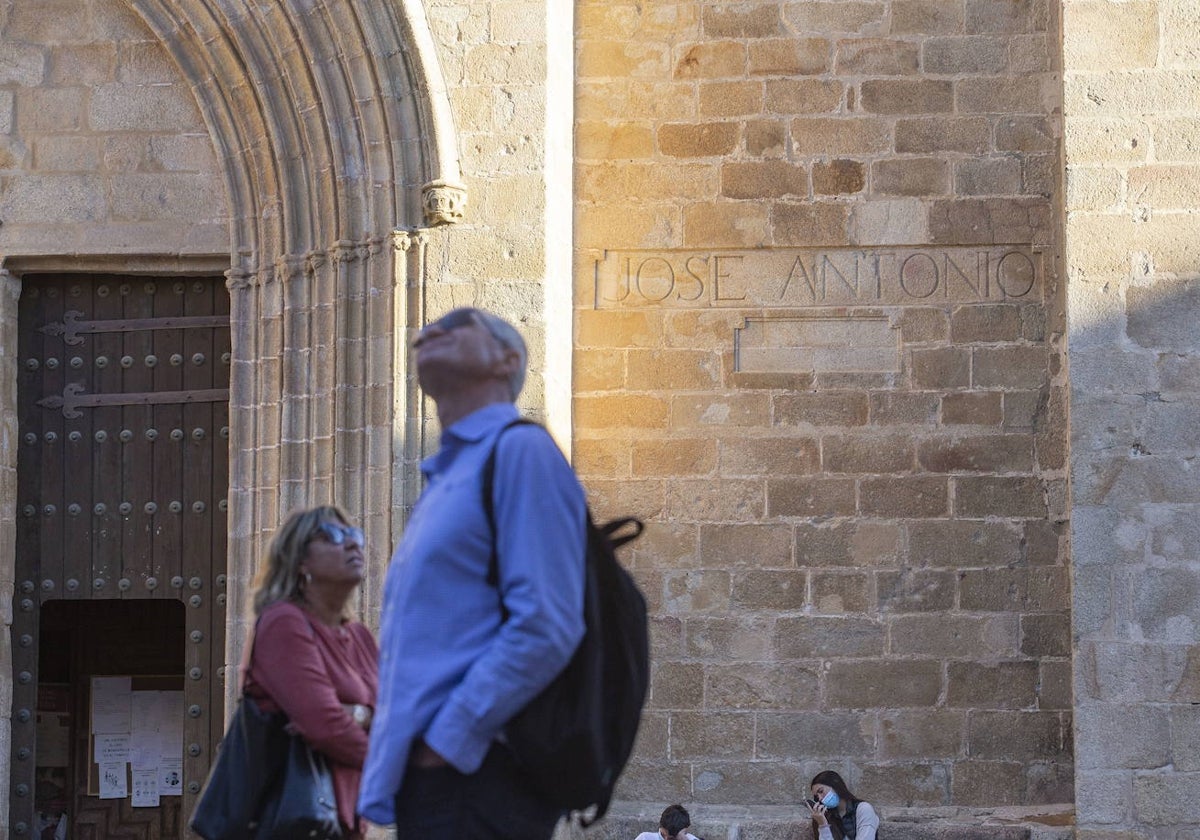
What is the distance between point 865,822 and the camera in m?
7.79

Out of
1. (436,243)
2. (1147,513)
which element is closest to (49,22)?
(436,243)

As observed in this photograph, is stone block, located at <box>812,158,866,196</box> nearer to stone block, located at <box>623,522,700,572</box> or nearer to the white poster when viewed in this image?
stone block, located at <box>623,522,700,572</box>

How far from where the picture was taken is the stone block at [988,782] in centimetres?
818

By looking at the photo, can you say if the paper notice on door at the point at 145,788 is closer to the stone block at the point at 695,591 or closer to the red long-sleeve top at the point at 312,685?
the stone block at the point at 695,591

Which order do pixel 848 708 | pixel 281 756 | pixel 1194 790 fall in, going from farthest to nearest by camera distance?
pixel 848 708 < pixel 1194 790 < pixel 281 756

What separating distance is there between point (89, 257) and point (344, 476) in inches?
69.1

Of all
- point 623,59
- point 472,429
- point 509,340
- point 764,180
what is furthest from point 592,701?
point 623,59

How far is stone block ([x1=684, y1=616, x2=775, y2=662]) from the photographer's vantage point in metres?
8.30

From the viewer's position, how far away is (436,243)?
7.71m

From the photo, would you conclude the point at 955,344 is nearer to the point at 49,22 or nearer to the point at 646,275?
the point at 646,275

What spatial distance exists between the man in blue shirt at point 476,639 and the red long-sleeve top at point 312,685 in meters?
0.91

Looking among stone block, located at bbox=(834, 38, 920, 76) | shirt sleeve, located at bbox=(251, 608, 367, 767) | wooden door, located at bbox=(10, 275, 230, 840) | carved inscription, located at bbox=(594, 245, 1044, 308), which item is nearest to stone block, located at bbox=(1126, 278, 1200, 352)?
carved inscription, located at bbox=(594, 245, 1044, 308)

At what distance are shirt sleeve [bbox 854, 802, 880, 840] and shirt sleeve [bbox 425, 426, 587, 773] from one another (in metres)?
4.90

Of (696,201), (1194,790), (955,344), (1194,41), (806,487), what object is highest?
(1194,41)
